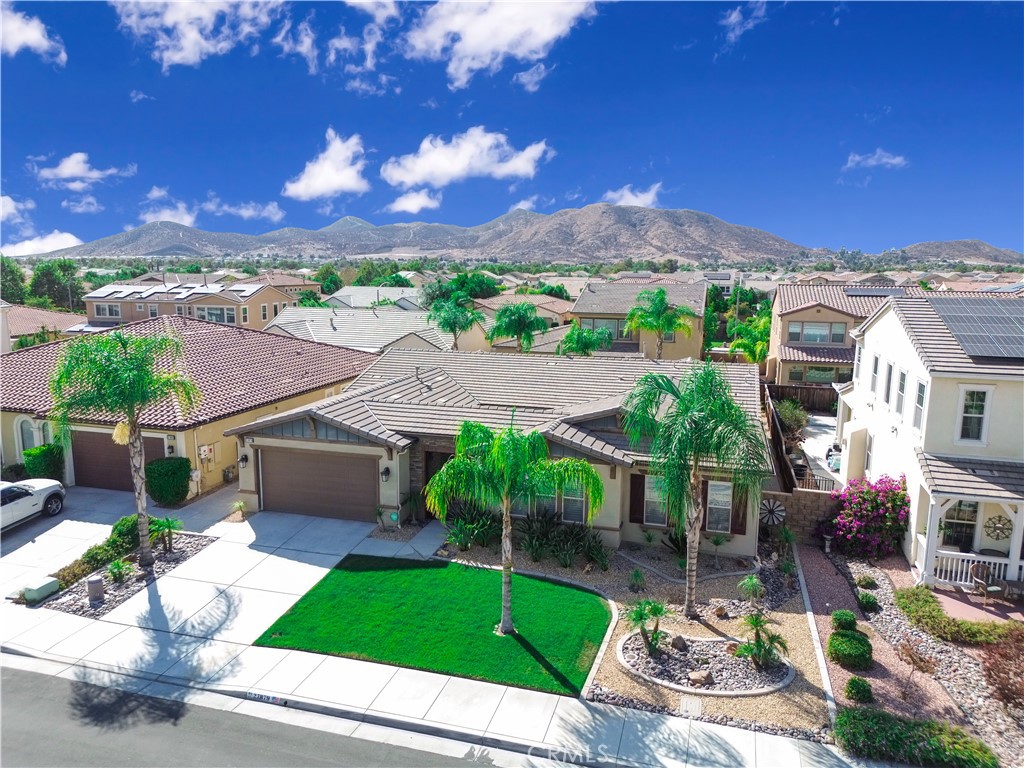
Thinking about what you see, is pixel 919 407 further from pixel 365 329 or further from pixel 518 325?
pixel 365 329

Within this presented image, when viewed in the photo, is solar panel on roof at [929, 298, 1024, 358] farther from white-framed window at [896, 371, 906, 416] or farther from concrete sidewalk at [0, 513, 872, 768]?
concrete sidewalk at [0, 513, 872, 768]

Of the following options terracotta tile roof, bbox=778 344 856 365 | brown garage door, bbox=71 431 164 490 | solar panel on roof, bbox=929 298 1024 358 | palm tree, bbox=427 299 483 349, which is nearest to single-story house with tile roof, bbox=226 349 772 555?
brown garage door, bbox=71 431 164 490

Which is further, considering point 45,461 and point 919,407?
point 45,461

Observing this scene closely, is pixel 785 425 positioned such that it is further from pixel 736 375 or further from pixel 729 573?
pixel 729 573

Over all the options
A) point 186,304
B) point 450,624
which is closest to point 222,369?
point 450,624

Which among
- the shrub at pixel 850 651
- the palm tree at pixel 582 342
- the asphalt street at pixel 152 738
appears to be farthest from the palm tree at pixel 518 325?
the asphalt street at pixel 152 738

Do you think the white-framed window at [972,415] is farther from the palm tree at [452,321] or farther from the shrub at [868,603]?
the palm tree at [452,321]
